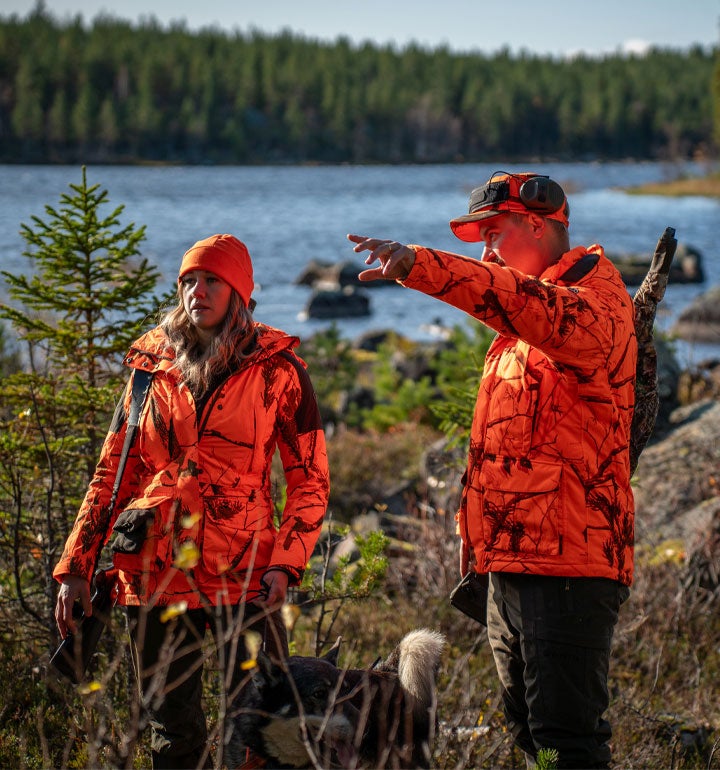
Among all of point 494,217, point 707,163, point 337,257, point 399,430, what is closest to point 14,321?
point 494,217

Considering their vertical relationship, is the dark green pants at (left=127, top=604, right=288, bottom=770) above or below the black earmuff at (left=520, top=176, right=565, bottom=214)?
below

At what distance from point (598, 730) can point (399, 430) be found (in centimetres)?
823

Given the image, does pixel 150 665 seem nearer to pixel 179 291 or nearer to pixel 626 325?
pixel 179 291

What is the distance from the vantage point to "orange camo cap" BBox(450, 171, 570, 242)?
3.05 m

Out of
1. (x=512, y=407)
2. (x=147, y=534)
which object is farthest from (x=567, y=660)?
(x=147, y=534)

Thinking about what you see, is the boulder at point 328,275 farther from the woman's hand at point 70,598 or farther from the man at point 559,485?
the man at point 559,485

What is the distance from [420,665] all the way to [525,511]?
1.94ft

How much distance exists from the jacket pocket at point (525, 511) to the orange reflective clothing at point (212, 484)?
26.4 inches

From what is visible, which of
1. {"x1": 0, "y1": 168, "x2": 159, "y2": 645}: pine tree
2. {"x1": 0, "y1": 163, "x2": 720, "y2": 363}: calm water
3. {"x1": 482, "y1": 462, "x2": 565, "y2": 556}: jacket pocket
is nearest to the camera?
{"x1": 482, "y1": 462, "x2": 565, "y2": 556}: jacket pocket

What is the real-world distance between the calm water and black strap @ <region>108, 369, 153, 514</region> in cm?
667

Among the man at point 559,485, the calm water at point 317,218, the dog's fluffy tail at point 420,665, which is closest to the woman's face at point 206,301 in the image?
the man at point 559,485

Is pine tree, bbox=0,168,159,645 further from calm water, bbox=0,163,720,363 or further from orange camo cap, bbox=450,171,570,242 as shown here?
calm water, bbox=0,163,720,363

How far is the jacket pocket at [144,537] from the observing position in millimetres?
3172

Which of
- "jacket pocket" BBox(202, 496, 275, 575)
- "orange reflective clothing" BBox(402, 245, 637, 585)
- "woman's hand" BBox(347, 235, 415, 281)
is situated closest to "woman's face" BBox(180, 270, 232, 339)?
"jacket pocket" BBox(202, 496, 275, 575)
